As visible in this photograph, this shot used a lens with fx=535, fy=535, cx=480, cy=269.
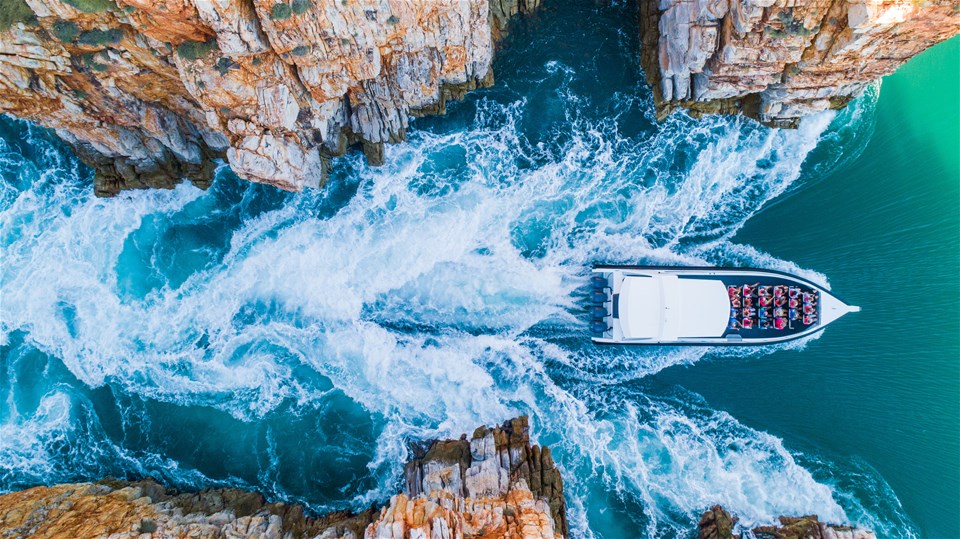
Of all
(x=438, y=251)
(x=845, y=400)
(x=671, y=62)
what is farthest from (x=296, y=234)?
(x=845, y=400)

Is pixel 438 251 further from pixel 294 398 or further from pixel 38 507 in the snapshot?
pixel 38 507

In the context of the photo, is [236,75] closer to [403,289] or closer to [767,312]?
[403,289]

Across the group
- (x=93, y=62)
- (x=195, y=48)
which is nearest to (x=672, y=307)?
(x=195, y=48)

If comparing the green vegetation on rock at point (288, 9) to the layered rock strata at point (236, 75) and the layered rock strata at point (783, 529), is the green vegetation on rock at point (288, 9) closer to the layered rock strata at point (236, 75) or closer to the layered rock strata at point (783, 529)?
the layered rock strata at point (236, 75)

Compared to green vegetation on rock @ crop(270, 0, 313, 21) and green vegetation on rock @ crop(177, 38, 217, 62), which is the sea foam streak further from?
green vegetation on rock @ crop(270, 0, 313, 21)

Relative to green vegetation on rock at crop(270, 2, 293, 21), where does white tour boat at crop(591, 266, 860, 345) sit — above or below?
below

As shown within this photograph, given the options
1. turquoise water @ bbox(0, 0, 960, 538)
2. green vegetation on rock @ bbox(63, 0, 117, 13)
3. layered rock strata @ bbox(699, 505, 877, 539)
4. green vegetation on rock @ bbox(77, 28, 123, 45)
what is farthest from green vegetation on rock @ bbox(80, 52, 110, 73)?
layered rock strata @ bbox(699, 505, 877, 539)

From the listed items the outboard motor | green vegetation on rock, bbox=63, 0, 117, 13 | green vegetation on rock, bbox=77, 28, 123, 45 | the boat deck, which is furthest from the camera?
the outboard motor
